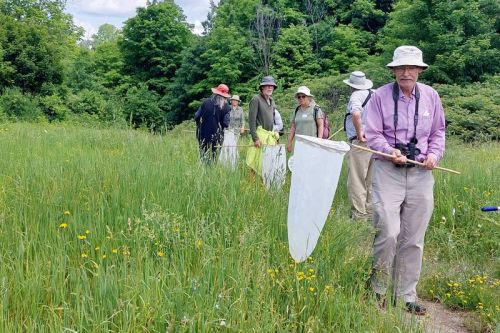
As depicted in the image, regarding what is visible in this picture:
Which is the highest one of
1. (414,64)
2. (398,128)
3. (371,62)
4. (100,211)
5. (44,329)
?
(371,62)

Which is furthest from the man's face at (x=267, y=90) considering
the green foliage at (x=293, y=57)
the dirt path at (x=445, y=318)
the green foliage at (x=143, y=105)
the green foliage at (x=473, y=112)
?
the green foliage at (x=143, y=105)

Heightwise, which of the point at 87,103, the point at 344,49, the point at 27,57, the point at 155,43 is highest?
the point at 155,43

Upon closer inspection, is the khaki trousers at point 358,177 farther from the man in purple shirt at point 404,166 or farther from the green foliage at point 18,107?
the green foliage at point 18,107

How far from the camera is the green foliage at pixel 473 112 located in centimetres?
1580

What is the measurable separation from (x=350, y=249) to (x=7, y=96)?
1152 inches

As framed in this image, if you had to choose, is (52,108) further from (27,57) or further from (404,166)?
(404,166)

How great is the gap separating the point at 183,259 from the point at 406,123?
1.99 meters

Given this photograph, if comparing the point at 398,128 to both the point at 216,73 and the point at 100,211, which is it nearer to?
the point at 100,211

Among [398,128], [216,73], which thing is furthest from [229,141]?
[216,73]

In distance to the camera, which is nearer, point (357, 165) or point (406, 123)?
point (406, 123)

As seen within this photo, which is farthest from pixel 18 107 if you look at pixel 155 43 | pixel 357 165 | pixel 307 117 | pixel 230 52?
pixel 357 165

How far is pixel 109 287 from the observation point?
254cm

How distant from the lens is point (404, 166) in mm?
3822

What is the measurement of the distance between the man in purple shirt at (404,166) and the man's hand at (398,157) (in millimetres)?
33
